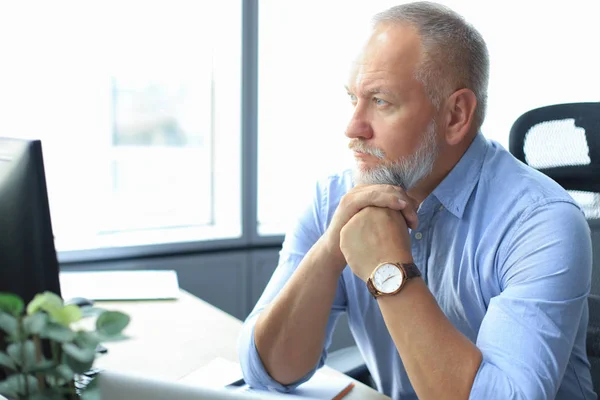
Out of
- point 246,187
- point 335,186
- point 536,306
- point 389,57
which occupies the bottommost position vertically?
point 246,187

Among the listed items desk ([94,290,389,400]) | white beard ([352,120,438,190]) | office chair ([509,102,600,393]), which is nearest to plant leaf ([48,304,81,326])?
desk ([94,290,389,400])

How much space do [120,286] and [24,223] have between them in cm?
94

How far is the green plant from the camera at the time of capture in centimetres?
57

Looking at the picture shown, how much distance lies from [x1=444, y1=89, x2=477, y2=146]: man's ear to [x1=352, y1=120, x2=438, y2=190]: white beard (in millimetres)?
40

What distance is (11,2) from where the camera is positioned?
7.88 feet

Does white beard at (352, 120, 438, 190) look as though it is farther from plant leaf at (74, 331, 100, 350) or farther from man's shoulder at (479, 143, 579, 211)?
plant leaf at (74, 331, 100, 350)

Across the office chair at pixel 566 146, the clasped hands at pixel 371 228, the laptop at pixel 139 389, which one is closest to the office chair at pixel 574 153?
the office chair at pixel 566 146

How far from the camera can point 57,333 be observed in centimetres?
57

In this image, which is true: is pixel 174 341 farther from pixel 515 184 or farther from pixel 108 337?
Result: pixel 108 337

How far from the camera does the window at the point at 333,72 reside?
113 inches

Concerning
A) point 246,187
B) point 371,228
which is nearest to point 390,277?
point 371,228

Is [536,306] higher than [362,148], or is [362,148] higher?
[362,148]

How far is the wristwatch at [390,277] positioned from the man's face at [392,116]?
229 millimetres

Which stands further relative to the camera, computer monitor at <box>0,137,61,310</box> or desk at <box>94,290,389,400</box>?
desk at <box>94,290,389,400</box>
